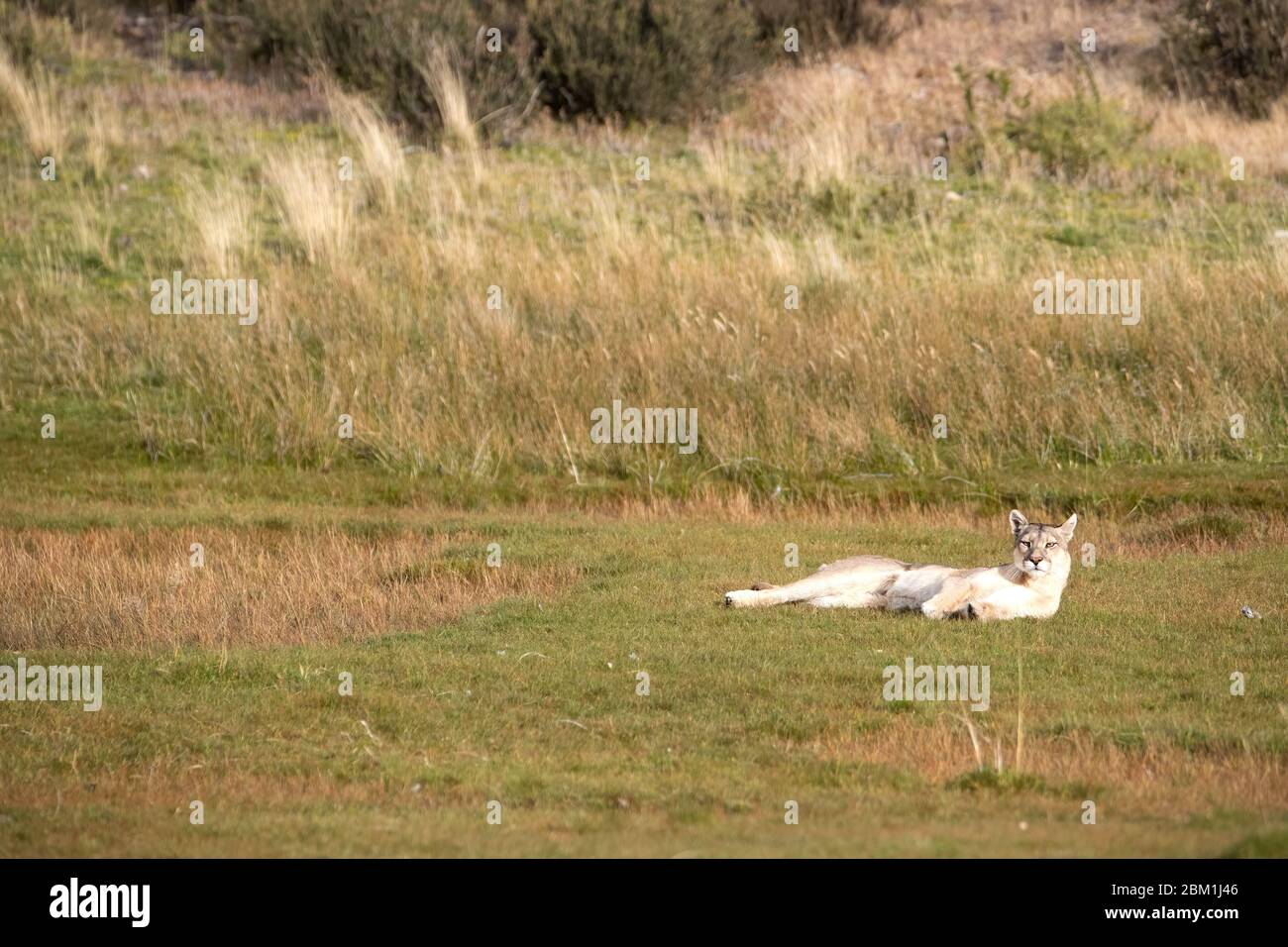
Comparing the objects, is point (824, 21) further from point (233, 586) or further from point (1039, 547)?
point (1039, 547)

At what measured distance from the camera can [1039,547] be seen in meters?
13.9

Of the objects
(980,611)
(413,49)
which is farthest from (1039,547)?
(413,49)

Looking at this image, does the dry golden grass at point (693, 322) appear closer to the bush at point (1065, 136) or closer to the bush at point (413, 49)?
the bush at point (1065, 136)

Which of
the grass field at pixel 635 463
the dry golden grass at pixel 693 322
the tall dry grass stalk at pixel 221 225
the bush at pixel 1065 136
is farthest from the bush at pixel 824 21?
the tall dry grass stalk at pixel 221 225

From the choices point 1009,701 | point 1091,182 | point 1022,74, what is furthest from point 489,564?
point 1022,74

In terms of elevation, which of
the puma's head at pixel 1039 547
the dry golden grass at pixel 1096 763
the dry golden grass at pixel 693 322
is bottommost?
the dry golden grass at pixel 693 322

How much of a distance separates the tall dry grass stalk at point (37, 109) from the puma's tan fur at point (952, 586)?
23.0m

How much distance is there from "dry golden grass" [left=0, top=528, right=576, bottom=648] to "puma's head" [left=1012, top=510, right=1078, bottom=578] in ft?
14.5

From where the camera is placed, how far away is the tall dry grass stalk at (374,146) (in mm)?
30406

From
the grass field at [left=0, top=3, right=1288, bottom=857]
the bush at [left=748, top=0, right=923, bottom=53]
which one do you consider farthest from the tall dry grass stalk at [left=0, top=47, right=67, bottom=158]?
the bush at [left=748, top=0, right=923, bottom=53]

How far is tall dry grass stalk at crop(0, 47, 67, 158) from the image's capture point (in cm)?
3297

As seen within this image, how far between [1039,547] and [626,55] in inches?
890

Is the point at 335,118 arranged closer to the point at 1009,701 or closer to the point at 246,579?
the point at 246,579

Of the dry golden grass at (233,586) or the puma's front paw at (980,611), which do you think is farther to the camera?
the dry golden grass at (233,586)
